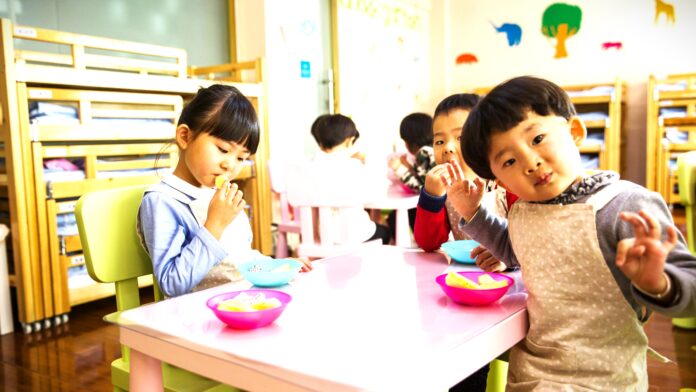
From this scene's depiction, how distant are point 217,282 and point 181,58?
244cm

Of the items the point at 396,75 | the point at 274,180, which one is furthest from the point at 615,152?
the point at 274,180

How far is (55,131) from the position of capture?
268 centimetres

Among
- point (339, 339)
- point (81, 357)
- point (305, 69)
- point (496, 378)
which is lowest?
point (81, 357)

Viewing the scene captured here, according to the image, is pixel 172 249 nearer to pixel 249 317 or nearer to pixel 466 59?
pixel 249 317

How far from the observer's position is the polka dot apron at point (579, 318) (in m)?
0.85

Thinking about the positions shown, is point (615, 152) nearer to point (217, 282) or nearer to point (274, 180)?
point (274, 180)

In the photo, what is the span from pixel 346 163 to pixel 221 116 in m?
1.05

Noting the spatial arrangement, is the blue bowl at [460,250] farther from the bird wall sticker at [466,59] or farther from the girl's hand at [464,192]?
the bird wall sticker at [466,59]

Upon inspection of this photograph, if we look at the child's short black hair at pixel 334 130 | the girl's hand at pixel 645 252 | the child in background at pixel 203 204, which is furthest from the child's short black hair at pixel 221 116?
the child's short black hair at pixel 334 130

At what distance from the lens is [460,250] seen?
121cm

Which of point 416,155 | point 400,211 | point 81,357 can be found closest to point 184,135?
point 400,211

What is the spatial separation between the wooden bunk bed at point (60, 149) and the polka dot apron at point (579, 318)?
1.78m

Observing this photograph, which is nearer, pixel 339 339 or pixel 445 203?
pixel 339 339

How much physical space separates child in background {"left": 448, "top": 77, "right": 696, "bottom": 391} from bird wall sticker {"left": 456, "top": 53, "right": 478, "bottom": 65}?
233 inches
